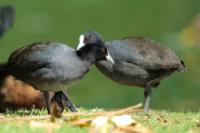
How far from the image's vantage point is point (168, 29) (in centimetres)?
2264

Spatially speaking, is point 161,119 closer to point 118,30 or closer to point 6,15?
point 6,15

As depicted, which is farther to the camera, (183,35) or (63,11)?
(63,11)

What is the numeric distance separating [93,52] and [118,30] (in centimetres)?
1309

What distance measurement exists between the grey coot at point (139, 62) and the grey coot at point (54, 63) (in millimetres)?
326

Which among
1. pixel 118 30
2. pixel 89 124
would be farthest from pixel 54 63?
pixel 118 30

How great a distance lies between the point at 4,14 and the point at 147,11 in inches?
453

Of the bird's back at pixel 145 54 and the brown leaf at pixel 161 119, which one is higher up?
the bird's back at pixel 145 54

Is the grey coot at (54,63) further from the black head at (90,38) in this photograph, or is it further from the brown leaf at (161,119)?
the brown leaf at (161,119)

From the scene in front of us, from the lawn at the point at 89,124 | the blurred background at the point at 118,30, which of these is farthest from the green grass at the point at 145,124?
the blurred background at the point at 118,30

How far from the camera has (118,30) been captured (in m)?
23.1

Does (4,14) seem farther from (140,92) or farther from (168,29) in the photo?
(168,29)

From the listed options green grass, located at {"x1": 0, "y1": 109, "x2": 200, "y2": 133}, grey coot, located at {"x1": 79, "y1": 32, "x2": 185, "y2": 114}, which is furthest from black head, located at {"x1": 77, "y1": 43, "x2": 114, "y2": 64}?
green grass, located at {"x1": 0, "y1": 109, "x2": 200, "y2": 133}

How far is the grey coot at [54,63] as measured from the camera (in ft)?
32.0

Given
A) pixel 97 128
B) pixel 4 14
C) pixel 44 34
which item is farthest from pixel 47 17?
pixel 97 128
